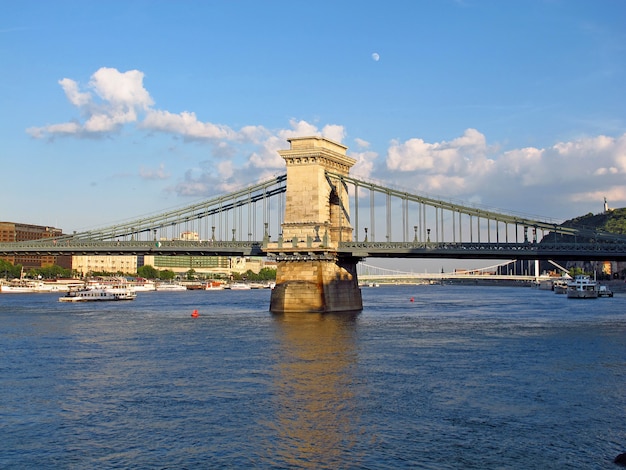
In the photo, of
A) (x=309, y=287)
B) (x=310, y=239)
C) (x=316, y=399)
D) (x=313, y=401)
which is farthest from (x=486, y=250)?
(x=313, y=401)

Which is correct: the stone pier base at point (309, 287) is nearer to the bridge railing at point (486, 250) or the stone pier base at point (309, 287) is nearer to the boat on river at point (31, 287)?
the bridge railing at point (486, 250)

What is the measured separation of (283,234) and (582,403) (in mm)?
51341

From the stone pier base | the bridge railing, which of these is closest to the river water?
the bridge railing

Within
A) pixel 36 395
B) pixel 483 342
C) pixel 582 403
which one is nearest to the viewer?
pixel 582 403

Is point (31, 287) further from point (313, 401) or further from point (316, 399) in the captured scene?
point (313, 401)

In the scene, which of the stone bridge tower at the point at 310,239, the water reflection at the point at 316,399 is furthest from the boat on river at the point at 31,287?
the water reflection at the point at 316,399

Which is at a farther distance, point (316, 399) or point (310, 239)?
point (310, 239)

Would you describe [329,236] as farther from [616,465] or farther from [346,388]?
[616,465]

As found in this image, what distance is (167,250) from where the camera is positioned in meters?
89.3

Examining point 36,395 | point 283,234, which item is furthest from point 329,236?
point 36,395

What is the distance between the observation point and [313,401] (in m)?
33.5

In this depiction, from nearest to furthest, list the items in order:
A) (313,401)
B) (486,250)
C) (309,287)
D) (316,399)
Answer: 1. (313,401)
2. (316,399)
3. (486,250)
4. (309,287)

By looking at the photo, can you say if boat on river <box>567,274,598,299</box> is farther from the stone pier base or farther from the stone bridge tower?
the stone pier base

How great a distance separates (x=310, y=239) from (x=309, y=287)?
4.80m
